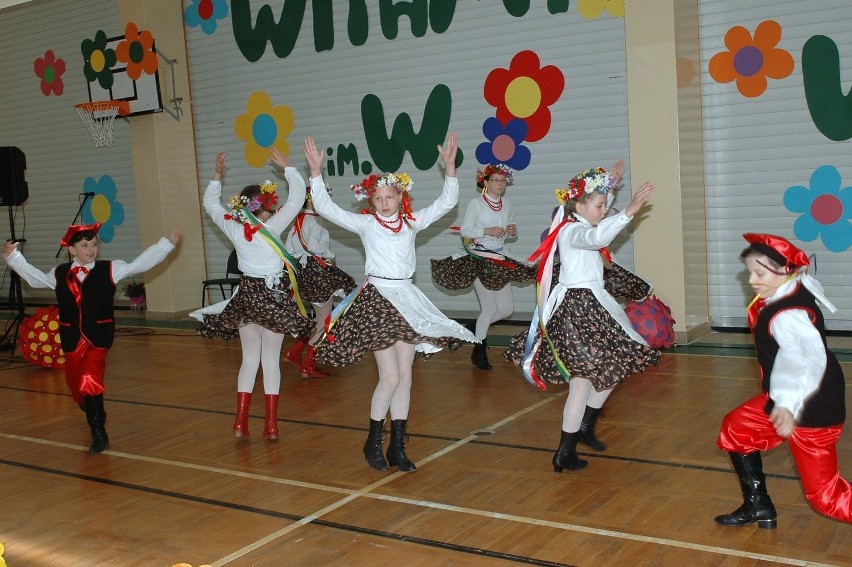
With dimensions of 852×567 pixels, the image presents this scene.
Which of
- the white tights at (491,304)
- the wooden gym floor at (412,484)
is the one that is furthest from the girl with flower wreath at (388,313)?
the white tights at (491,304)

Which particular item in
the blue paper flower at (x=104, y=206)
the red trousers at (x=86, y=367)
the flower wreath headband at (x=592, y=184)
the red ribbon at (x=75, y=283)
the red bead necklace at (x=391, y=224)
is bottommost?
the red trousers at (x=86, y=367)

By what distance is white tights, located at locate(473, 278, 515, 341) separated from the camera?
274 inches

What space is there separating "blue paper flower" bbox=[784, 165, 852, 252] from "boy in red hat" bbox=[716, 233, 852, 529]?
175 inches

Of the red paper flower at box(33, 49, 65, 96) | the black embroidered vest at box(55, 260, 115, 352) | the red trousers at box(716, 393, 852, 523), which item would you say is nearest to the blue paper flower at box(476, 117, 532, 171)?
the black embroidered vest at box(55, 260, 115, 352)

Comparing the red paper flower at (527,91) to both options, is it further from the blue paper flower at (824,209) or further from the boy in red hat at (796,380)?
the boy in red hat at (796,380)

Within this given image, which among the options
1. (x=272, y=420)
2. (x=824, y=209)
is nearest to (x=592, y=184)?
(x=272, y=420)

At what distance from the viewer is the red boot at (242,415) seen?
209 inches

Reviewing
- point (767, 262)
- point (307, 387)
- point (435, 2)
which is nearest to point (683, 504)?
point (767, 262)

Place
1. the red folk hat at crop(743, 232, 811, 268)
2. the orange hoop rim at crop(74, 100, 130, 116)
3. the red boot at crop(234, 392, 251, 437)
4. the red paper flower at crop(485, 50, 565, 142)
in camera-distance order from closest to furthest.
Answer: the red folk hat at crop(743, 232, 811, 268) → the red boot at crop(234, 392, 251, 437) → the red paper flower at crop(485, 50, 565, 142) → the orange hoop rim at crop(74, 100, 130, 116)

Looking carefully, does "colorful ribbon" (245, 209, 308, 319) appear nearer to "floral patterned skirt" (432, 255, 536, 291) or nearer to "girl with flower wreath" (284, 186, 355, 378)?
"girl with flower wreath" (284, 186, 355, 378)

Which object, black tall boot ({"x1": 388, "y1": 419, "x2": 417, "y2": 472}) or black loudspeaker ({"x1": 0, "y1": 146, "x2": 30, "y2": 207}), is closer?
black tall boot ({"x1": 388, "y1": 419, "x2": 417, "y2": 472})

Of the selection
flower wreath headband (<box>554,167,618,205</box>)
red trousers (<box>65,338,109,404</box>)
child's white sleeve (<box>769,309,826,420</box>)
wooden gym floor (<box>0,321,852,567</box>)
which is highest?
flower wreath headband (<box>554,167,618,205</box>)

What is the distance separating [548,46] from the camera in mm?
8422

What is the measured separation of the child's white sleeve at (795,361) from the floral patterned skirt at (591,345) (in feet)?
3.51
